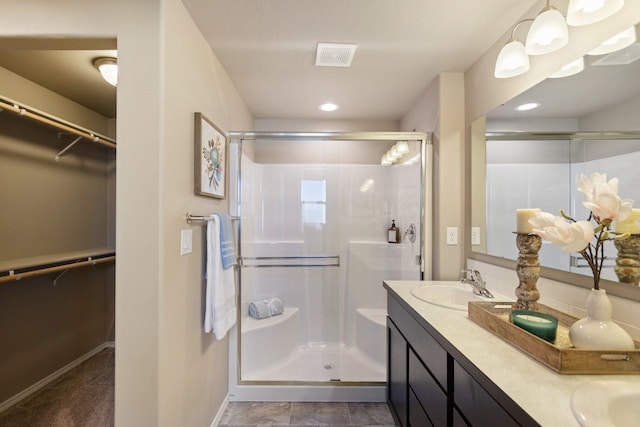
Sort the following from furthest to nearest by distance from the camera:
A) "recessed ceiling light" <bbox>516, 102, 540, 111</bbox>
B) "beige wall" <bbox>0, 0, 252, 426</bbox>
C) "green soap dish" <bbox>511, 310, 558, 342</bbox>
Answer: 1. "recessed ceiling light" <bbox>516, 102, 540, 111</bbox>
2. "beige wall" <bbox>0, 0, 252, 426</bbox>
3. "green soap dish" <bbox>511, 310, 558, 342</bbox>

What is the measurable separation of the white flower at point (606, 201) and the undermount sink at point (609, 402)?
0.44 meters

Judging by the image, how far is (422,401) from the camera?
129cm

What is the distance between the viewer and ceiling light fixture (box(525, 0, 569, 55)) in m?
1.10

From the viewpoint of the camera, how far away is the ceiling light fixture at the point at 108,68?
1.83 metres

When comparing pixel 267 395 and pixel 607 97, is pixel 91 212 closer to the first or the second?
pixel 267 395

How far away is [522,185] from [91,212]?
3452 mm

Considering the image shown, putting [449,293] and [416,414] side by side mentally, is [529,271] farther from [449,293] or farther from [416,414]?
[416,414]

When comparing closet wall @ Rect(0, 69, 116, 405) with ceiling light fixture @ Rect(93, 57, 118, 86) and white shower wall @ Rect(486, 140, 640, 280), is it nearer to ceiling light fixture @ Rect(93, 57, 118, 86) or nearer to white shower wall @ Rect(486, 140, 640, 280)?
ceiling light fixture @ Rect(93, 57, 118, 86)

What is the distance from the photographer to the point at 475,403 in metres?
0.85

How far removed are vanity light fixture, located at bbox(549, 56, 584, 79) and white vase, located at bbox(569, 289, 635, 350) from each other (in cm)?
90

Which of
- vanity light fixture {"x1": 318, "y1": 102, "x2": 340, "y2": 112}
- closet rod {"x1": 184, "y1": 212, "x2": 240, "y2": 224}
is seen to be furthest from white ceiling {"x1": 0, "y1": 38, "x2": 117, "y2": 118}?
vanity light fixture {"x1": 318, "y1": 102, "x2": 340, "y2": 112}

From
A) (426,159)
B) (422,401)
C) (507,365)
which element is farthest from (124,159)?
(426,159)

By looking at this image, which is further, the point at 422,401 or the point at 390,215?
the point at 390,215

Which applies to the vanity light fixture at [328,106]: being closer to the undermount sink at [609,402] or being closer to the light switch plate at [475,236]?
the light switch plate at [475,236]
